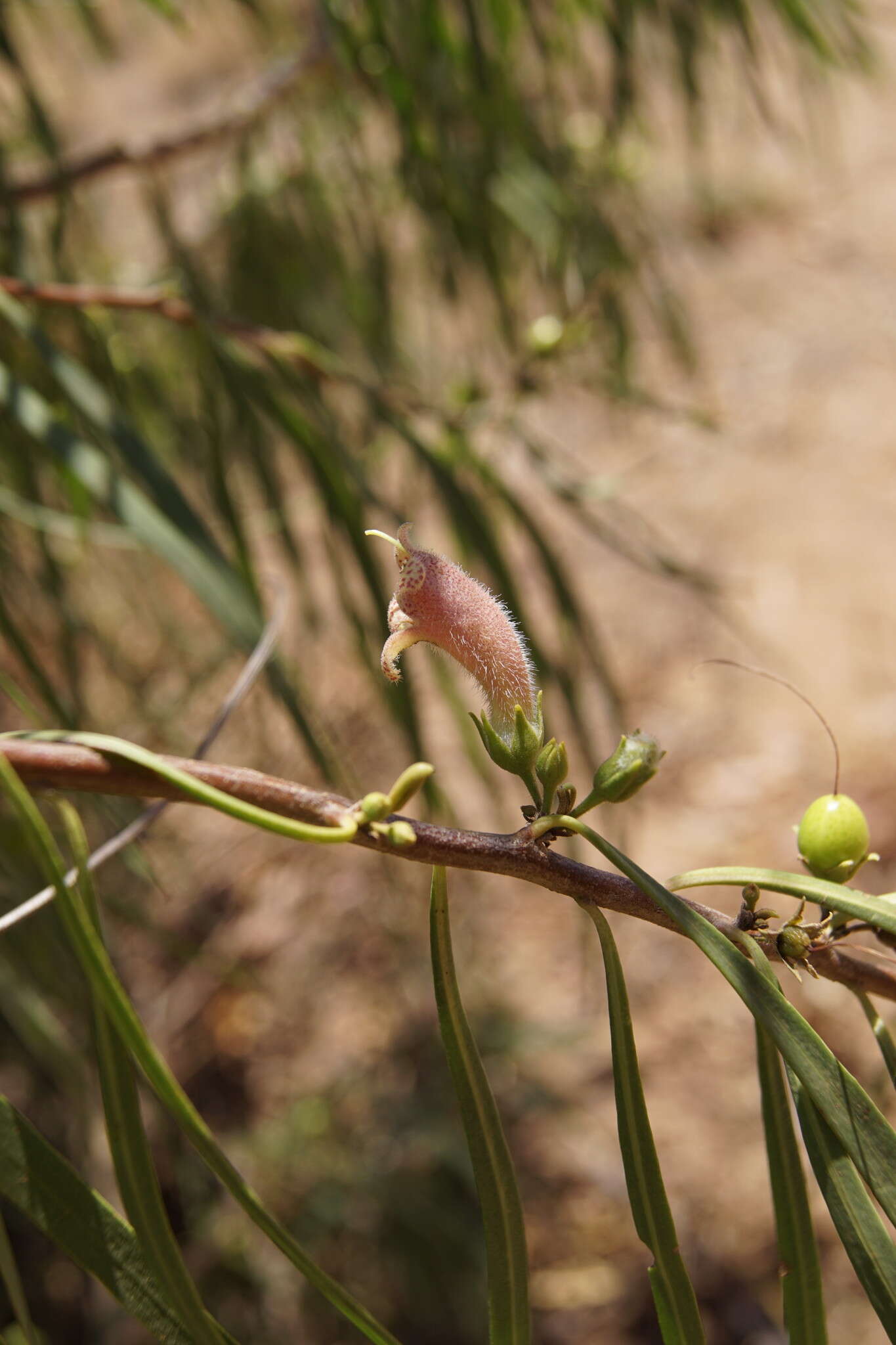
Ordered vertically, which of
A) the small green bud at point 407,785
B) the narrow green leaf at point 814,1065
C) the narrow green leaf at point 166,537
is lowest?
the narrow green leaf at point 814,1065

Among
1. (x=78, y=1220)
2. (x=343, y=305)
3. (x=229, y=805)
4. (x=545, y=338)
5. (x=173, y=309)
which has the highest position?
(x=343, y=305)

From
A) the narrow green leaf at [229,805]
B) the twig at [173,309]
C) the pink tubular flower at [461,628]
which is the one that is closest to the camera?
the narrow green leaf at [229,805]

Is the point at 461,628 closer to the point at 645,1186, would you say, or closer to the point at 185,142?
the point at 645,1186

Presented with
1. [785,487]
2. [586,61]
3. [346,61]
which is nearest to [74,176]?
[346,61]

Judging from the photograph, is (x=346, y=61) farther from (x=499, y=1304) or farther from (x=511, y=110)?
(x=499, y=1304)

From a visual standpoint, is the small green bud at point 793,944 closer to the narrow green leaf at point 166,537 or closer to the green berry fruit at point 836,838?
the green berry fruit at point 836,838

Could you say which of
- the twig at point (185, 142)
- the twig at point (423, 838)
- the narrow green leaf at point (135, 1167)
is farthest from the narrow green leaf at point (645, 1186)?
the twig at point (185, 142)

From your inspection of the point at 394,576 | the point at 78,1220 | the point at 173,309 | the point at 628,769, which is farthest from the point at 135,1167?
the point at 394,576
